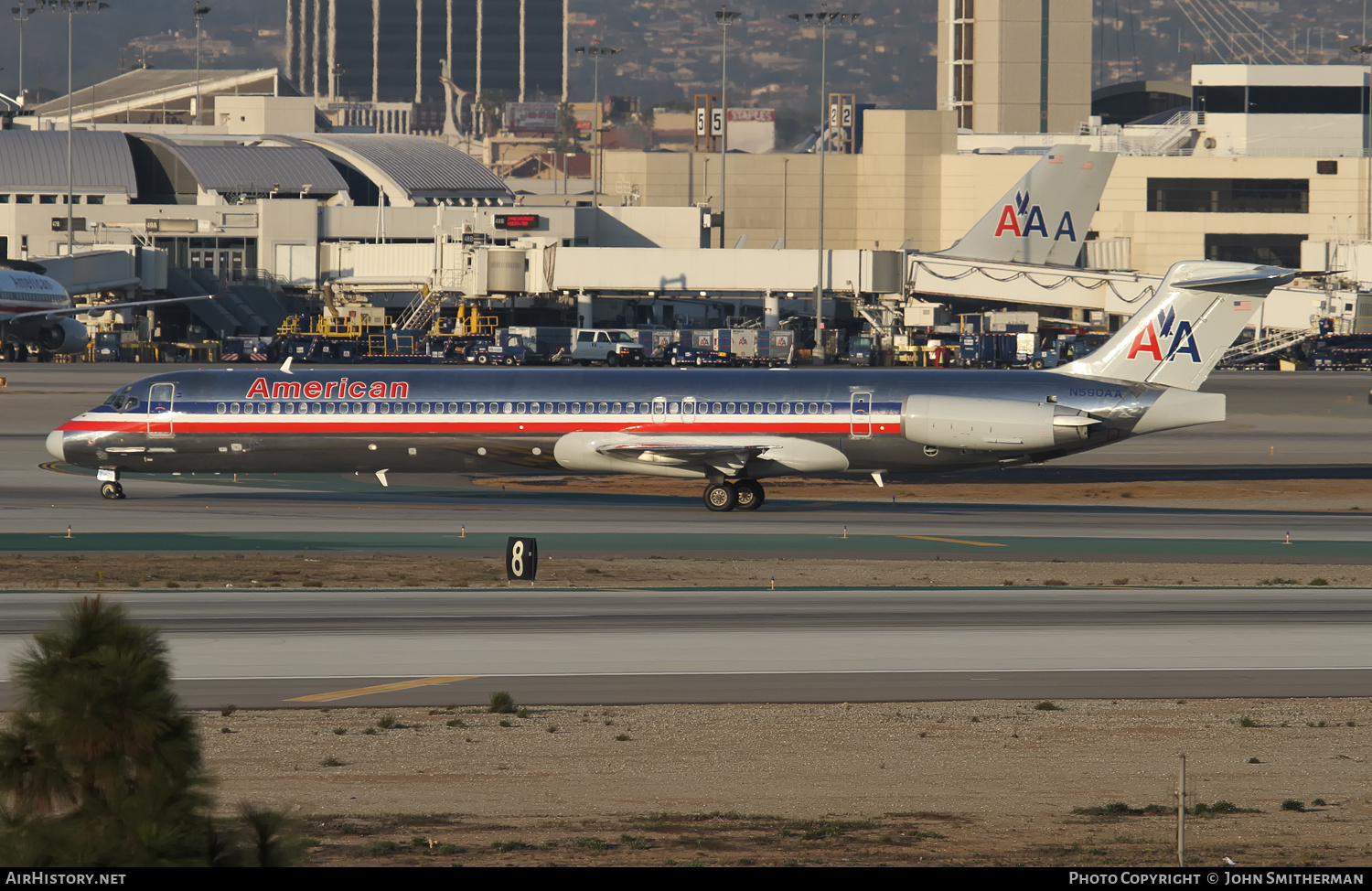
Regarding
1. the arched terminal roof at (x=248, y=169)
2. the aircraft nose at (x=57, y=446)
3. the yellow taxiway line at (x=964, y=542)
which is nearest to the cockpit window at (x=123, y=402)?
the aircraft nose at (x=57, y=446)

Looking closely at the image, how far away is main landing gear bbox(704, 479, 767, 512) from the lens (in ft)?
144

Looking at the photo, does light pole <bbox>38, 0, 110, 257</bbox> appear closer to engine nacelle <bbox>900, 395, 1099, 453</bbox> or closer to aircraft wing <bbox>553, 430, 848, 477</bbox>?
aircraft wing <bbox>553, 430, 848, 477</bbox>

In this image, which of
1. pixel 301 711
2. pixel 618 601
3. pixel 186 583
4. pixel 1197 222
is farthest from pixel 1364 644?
pixel 1197 222

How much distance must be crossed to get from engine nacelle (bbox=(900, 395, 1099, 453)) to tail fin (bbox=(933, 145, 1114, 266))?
5699 cm

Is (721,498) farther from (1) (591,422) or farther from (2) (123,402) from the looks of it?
(2) (123,402)

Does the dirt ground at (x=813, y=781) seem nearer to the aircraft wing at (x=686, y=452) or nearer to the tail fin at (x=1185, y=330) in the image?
the aircraft wing at (x=686, y=452)

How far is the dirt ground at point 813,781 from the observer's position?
14070 millimetres

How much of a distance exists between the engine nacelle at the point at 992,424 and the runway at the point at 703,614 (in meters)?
2.16

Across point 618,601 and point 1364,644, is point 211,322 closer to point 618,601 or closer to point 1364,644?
point 618,601

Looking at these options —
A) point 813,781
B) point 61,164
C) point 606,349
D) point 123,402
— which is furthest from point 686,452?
point 61,164

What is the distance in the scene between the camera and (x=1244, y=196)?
417 feet

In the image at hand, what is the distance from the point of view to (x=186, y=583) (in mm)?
31562

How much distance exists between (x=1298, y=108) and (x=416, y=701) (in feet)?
418

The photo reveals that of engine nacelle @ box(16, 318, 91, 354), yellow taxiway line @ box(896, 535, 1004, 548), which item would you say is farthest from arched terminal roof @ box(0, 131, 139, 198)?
yellow taxiway line @ box(896, 535, 1004, 548)
